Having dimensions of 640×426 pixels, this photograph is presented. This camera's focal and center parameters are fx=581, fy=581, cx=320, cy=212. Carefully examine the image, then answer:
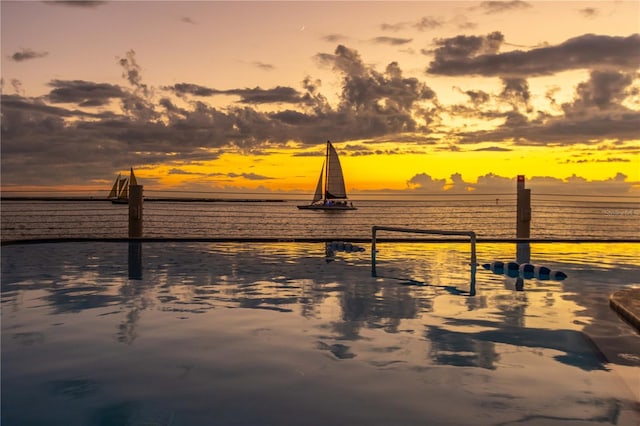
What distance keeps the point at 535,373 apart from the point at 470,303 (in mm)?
3398

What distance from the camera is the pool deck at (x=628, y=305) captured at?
697cm

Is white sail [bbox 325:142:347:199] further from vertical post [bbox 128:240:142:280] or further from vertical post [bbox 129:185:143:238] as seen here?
vertical post [bbox 128:240:142:280]

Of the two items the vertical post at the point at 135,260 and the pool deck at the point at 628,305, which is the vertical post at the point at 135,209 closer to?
the vertical post at the point at 135,260

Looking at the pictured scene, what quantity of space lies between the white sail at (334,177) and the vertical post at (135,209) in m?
69.3

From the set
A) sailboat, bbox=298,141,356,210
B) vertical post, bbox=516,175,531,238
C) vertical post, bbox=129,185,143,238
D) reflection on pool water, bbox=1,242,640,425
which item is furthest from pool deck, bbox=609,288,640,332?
sailboat, bbox=298,141,356,210

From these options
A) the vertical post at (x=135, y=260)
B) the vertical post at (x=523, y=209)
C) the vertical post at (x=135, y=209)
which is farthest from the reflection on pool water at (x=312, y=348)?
the vertical post at (x=523, y=209)

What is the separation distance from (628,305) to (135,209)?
14266 millimetres

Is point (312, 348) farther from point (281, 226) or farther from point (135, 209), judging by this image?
point (281, 226)

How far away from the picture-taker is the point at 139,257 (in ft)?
46.0

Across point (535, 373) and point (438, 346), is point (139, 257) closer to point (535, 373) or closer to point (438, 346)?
point (438, 346)

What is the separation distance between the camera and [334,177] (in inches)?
3593

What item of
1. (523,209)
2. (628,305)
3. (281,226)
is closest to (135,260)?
(628,305)

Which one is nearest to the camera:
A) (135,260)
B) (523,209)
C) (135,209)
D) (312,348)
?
(312,348)

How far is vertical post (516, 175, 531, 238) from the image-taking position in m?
19.2
